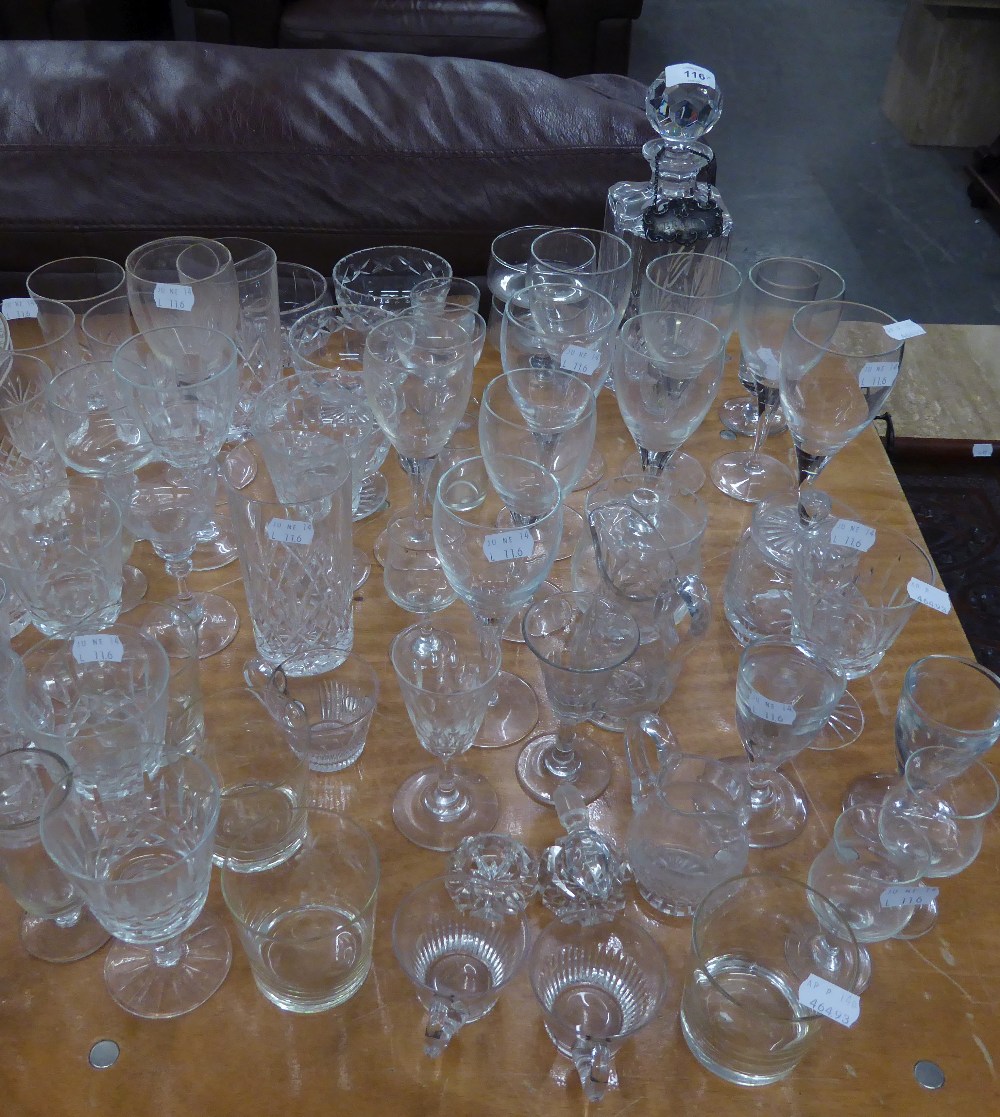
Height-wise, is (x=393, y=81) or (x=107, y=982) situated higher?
(x=393, y=81)

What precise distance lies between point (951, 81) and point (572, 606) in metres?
3.20

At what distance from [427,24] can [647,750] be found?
95.4 inches

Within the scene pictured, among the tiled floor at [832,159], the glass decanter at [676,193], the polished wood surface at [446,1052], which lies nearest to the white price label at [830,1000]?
the polished wood surface at [446,1052]

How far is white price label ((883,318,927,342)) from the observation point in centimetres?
104

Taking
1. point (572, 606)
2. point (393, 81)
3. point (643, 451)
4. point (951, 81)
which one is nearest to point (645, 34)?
point (951, 81)

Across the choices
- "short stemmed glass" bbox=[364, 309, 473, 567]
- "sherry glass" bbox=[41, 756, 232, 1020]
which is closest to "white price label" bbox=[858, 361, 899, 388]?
"short stemmed glass" bbox=[364, 309, 473, 567]

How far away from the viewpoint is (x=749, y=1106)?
2.14 ft

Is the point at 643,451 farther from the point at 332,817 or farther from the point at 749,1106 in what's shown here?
the point at 749,1106

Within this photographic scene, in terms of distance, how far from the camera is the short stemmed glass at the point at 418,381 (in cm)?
95

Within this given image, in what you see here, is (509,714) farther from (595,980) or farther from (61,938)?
(61,938)

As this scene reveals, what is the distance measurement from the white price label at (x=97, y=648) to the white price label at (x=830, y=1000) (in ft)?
1.78

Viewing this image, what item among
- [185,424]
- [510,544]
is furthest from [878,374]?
[185,424]

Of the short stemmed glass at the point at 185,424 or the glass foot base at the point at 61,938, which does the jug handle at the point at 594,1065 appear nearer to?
the glass foot base at the point at 61,938

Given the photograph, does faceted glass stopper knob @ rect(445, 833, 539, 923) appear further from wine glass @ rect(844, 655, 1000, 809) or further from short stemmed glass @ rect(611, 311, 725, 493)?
short stemmed glass @ rect(611, 311, 725, 493)
